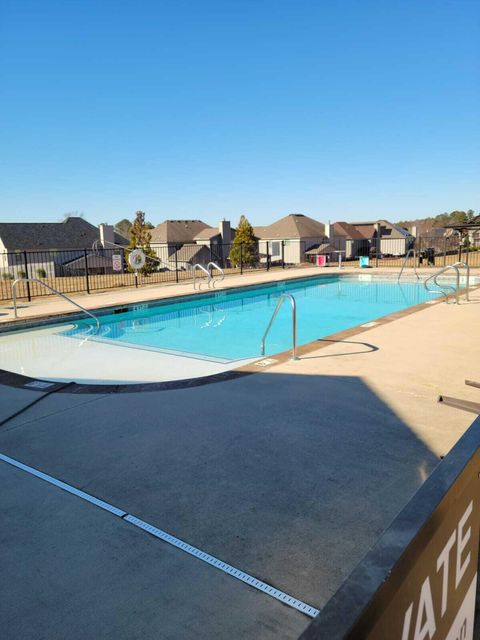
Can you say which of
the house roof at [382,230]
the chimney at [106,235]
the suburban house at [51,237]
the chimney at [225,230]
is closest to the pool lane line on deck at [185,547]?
the suburban house at [51,237]

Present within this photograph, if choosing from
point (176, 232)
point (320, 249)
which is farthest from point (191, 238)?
point (320, 249)

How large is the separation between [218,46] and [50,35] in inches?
249

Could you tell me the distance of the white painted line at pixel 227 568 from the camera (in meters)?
2.28

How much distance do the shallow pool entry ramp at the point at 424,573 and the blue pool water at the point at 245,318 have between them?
7247mm

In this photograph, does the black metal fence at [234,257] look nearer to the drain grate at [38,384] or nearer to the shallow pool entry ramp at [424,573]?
the drain grate at [38,384]

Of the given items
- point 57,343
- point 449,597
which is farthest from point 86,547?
point 57,343

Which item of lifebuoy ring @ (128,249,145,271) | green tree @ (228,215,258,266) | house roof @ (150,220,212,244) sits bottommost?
lifebuoy ring @ (128,249,145,271)

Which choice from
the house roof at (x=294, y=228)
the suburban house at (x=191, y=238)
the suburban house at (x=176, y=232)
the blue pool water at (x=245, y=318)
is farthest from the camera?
the suburban house at (x=176, y=232)

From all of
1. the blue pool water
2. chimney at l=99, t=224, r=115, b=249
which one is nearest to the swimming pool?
the blue pool water

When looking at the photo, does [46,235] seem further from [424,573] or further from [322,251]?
[424,573]

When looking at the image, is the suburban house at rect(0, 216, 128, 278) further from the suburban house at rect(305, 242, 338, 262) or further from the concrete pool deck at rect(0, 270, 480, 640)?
the concrete pool deck at rect(0, 270, 480, 640)

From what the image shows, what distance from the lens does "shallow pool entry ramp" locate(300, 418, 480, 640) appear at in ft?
2.17

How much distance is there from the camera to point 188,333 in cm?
1130

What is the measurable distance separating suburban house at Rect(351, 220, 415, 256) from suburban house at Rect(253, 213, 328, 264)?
8234mm
